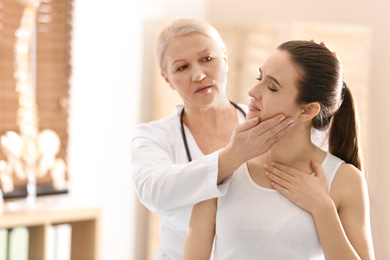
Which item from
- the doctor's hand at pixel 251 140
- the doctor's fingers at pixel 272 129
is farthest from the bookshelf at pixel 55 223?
the doctor's fingers at pixel 272 129

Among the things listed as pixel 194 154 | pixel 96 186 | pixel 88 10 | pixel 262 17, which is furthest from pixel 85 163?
pixel 194 154

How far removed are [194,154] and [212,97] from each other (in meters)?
0.21

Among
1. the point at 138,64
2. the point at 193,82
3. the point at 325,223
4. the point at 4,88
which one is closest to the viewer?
the point at 325,223

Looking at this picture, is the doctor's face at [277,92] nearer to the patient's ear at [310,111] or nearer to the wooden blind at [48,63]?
the patient's ear at [310,111]

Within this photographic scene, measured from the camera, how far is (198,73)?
1905 mm

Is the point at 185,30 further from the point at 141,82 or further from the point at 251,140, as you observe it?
the point at 141,82

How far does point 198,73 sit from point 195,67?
0.03m

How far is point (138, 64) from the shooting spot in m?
4.46

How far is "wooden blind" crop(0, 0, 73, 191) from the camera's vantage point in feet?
12.2

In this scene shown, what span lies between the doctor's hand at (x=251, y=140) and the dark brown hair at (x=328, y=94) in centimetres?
12

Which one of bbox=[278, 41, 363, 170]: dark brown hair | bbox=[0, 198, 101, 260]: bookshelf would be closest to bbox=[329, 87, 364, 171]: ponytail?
bbox=[278, 41, 363, 170]: dark brown hair

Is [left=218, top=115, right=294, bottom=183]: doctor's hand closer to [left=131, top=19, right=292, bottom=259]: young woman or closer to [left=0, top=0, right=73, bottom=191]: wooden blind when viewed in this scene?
[left=131, top=19, right=292, bottom=259]: young woman

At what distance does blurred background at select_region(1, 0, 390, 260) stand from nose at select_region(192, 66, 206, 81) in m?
2.26

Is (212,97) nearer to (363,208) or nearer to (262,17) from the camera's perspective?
(363,208)
